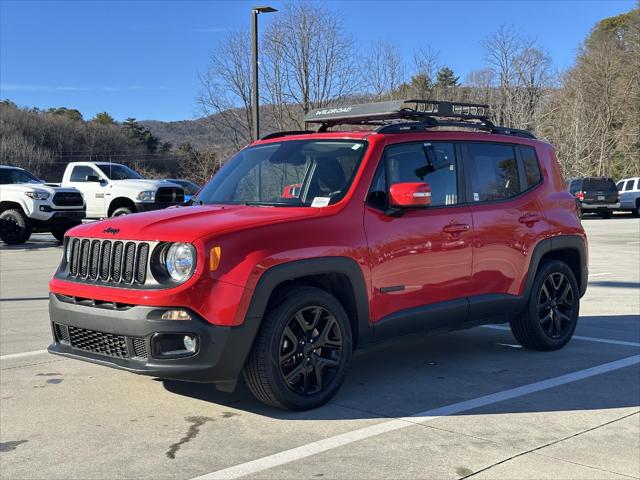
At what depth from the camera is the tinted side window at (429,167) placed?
5758mm

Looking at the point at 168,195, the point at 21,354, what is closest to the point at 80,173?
the point at 168,195

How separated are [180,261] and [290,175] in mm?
1384

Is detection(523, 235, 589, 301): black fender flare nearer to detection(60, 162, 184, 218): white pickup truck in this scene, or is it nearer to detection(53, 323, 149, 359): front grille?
detection(53, 323, 149, 359): front grille

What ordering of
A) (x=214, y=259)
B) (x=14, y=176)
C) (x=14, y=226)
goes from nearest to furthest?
1. (x=214, y=259)
2. (x=14, y=226)
3. (x=14, y=176)

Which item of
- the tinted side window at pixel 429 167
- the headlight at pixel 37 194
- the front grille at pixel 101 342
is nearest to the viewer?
the front grille at pixel 101 342

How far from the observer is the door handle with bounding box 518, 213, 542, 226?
6574 millimetres

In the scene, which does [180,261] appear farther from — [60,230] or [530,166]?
[60,230]

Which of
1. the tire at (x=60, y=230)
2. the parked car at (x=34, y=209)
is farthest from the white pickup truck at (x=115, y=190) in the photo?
the parked car at (x=34, y=209)

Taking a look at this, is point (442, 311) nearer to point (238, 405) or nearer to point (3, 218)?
point (238, 405)

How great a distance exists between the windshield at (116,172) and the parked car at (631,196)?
22.9 m

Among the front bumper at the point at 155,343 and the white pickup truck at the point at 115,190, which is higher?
the white pickup truck at the point at 115,190

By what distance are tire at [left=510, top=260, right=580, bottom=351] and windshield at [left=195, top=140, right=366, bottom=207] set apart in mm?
2225

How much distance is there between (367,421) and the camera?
4840mm

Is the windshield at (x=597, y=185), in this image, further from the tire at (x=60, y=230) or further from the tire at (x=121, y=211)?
the tire at (x=60, y=230)
